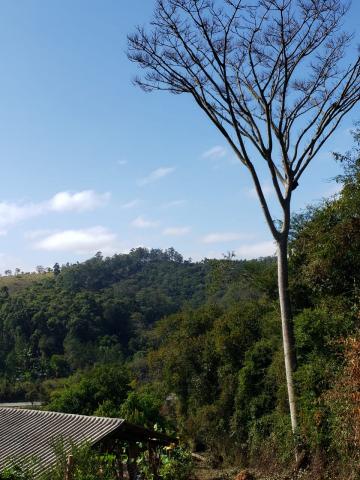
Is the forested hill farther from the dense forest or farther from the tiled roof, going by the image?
the tiled roof

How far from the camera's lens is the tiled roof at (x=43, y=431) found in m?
9.73

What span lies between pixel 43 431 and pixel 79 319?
44.7 metres

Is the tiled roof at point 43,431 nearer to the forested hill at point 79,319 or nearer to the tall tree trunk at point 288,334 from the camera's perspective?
the tall tree trunk at point 288,334

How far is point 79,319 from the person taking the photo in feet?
180

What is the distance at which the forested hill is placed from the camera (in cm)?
4907

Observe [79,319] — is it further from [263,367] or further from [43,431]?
[43,431]

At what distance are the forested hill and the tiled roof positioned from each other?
2492 centimetres

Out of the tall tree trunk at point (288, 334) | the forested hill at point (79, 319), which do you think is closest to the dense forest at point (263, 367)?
the tall tree trunk at point (288, 334)

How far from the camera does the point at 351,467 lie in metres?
8.77

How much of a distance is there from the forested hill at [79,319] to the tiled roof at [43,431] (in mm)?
24917

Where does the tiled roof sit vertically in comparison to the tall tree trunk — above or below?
below

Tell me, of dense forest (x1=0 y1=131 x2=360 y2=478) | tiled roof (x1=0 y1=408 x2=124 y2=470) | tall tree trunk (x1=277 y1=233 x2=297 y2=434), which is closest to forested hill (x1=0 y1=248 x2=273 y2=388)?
dense forest (x1=0 y1=131 x2=360 y2=478)

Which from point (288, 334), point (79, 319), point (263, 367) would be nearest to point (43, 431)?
point (288, 334)

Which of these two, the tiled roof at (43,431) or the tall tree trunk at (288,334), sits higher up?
the tall tree trunk at (288,334)
